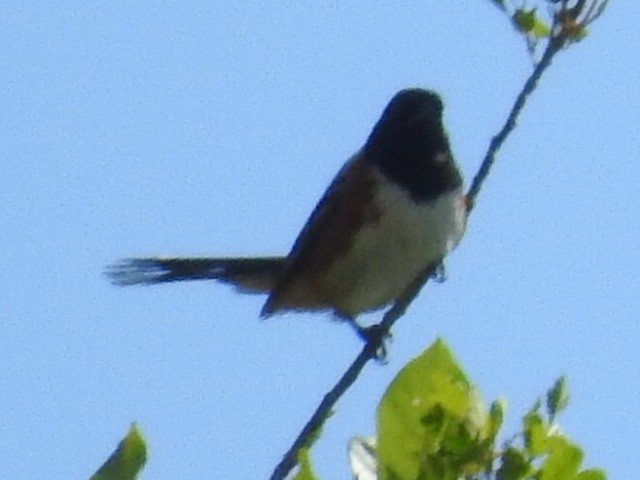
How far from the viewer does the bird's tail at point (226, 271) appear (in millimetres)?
4781

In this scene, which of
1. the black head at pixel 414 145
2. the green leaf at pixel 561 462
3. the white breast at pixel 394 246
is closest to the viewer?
the green leaf at pixel 561 462

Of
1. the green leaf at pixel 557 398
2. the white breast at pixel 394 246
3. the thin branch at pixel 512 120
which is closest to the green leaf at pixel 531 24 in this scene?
the thin branch at pixel 512 120

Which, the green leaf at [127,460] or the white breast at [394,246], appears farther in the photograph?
the white breast at [394,246]

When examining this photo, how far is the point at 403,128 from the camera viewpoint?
14.6 ft

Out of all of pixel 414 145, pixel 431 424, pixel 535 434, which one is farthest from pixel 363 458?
pixel 414 145

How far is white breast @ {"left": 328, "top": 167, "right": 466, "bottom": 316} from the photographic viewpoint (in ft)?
13.1

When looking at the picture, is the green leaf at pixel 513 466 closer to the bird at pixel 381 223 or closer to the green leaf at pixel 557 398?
the green leaf at pixel 557 398

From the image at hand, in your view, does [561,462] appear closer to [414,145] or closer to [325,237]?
[325,237]

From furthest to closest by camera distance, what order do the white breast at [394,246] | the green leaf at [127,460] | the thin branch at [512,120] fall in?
the white breast at [394,246], the thin branch at [512,120], the green leaf at [127,460]

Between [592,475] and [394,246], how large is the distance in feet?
8.21

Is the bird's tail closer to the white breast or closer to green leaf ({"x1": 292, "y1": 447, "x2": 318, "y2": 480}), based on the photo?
the white breast

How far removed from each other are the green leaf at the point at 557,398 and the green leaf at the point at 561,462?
8cm

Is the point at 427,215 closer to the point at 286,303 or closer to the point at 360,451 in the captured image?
the point at 286,303

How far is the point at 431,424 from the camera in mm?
1591
